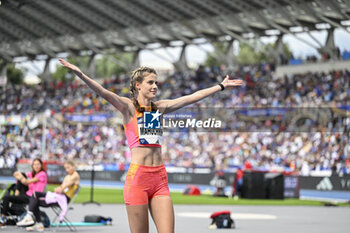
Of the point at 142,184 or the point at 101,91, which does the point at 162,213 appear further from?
the point at 101,91

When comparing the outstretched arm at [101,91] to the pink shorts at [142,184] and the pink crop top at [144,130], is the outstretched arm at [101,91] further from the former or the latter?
the pink shorts at [142,184]

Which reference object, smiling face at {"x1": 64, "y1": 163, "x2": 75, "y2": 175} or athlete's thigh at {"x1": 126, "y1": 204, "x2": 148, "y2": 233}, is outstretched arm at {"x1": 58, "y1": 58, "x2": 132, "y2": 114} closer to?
athlete's thigh at {"x1": 126, "y1": 204, "x2": 148, "y2": 233}

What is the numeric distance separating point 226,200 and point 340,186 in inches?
201

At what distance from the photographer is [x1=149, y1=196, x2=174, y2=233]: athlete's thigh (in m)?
6.46

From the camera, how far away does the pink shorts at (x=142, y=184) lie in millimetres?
6527

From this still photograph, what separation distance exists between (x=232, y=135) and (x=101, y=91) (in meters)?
34.1

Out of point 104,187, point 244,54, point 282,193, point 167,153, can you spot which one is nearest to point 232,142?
point 167,153

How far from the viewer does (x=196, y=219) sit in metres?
17.7

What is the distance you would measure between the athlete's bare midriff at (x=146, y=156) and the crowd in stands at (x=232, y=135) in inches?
945

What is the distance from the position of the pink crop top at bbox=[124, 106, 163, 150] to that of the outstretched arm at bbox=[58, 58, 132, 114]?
0.16 metres

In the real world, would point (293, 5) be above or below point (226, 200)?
above

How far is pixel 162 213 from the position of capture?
6.51m

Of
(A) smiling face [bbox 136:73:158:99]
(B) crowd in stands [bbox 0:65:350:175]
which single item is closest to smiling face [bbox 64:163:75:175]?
(A) smiling face [bbox 136:73:158:99]

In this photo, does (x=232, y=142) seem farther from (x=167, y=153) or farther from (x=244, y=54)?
(x=244, y=54)
